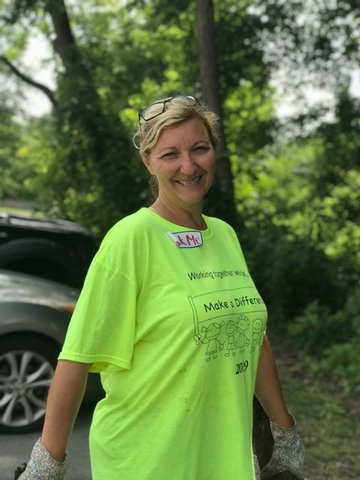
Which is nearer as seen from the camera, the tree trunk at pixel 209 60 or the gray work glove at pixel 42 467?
the gray work glove at pixel 42 467

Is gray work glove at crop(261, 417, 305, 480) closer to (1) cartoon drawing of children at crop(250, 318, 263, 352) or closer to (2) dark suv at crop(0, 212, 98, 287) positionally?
(1) cartoon drawing of children at crop(250, 318, 263, 352)

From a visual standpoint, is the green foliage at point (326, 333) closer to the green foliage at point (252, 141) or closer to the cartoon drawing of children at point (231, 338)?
the green foliage at point (252, 141)

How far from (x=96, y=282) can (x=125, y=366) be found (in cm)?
22

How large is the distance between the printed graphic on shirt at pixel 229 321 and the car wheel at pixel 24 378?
2.74 metres

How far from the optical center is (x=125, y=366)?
1410mm

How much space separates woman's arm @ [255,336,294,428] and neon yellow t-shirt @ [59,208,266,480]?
0.99 ft

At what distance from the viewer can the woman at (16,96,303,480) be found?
54.6 inches

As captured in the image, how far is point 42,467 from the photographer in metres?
1.37

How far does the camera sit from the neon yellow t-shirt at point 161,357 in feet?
4.57

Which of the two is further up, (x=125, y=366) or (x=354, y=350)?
(x=125, y=366)

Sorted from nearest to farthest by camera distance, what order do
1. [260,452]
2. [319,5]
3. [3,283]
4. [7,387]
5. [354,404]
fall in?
[260,452], [7,387], [3,283], [354,404], [319,5]

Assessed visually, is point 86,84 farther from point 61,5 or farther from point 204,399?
point 204,399

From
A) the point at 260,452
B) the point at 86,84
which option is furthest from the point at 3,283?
the point at 86,84

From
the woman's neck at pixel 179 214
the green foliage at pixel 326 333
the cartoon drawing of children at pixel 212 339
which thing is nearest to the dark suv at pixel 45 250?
the green foliage at pixel 326 333
